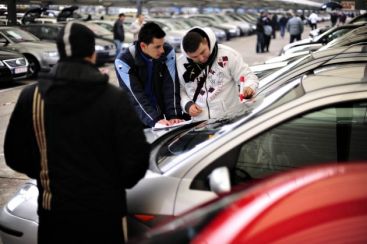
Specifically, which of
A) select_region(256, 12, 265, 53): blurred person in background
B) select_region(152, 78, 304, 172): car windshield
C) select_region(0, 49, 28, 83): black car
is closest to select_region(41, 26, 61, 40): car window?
select_region(0, 49, 28, 83): black car

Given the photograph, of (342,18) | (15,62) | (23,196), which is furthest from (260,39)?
(342,18)

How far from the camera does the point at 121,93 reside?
2475mm

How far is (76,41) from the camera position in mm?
2457

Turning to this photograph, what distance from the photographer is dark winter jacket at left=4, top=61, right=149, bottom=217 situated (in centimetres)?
243

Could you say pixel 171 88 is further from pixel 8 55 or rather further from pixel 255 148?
pixel 8 55

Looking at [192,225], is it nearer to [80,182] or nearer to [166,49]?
[80,182]

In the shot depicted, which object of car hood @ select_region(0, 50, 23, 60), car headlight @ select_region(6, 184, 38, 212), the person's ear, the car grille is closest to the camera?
car headlight @ select_region(6, 184, 38, 212)

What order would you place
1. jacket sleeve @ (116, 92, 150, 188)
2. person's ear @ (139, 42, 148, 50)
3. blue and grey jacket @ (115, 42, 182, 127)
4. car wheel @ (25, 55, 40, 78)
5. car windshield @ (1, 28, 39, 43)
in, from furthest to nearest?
car windshield @ (1, 28, 39, 43) < car wheel @ (25, 55, 40, 78) < blue and grey jacket @ (115, 42, 182, 127) < person's ear @ (139, 42, 148, 50) < jacket sleeve @ (116, 92, 150, 188)

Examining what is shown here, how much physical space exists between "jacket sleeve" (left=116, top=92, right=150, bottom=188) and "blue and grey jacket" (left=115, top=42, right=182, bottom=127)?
181cm

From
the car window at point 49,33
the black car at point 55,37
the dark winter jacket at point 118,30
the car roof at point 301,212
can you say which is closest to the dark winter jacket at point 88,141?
the car roof at point 301,212

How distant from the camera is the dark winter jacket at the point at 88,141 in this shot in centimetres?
243

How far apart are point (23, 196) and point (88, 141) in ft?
3.64

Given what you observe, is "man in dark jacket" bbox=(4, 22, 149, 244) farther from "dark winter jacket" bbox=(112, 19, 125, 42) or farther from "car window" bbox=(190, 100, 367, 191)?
"dark winter jacket" bbox=(112, 19, 125, 42)

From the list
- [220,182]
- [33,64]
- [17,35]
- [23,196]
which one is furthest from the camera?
[17,35]
